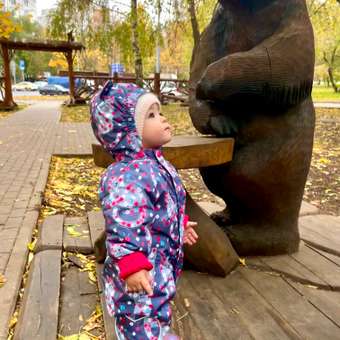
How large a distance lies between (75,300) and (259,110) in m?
1.50

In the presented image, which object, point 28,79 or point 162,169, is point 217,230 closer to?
point 162,169

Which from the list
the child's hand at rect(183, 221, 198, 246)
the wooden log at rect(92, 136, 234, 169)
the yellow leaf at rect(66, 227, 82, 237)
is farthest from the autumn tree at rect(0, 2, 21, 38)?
the child's hand at rect(183, 221, 198, 246)

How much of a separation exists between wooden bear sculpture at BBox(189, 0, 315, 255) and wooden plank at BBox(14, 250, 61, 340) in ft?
3.71

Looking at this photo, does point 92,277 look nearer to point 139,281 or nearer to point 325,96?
point 139,281

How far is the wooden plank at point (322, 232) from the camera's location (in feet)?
10.00

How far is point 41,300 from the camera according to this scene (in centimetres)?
230

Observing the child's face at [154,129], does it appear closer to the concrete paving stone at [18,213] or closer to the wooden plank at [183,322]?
the wooden plank at [183,322]

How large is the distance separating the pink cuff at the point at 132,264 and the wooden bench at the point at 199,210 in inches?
34.6

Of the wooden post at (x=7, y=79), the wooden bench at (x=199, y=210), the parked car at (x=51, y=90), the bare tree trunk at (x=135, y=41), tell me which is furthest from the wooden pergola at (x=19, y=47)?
the parked car at (x=51, y=90)

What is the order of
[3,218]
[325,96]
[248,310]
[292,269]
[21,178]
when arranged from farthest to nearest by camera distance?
[325,96] < [21,178] < [3,218] < [292,269] < [248,310]

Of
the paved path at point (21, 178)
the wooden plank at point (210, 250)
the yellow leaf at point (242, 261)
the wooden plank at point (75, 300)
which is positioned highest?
the wooden plank at point (210, 250)

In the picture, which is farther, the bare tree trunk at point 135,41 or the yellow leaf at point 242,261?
the bare tree trunk at point 135,41

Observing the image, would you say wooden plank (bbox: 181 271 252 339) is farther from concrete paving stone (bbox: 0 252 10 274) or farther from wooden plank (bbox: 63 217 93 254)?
concrete paving stone (bbox: 0 252 10 274)

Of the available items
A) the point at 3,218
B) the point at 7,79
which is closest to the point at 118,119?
the point at 3,218
